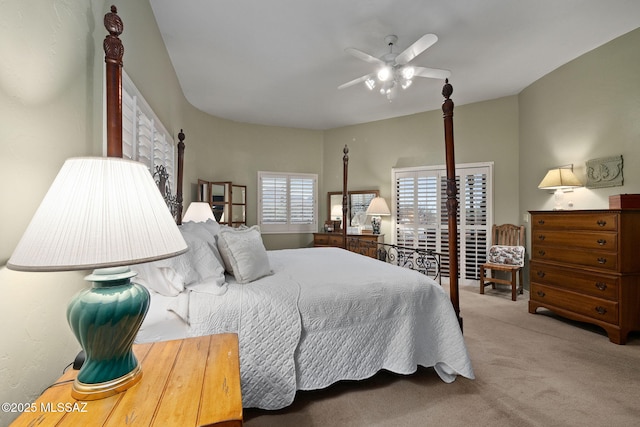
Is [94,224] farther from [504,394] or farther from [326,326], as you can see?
[504,394]

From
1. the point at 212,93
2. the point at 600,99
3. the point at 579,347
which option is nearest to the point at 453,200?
the point at 579,347

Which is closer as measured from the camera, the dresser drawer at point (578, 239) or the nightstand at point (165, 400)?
the nightstand at point (165, 400)

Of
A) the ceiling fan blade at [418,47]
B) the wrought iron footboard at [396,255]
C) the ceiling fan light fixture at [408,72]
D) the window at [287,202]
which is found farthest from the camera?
the window at [287,202]

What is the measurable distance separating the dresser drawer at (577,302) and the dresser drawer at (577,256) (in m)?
0.32

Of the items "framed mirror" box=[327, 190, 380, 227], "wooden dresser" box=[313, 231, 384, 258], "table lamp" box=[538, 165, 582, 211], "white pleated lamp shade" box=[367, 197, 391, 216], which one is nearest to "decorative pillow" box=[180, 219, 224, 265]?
"wooden dresser" box=[313, 231, 384, 258]

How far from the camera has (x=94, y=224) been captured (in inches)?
29.8

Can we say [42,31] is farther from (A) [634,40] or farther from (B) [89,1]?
(A) [634,40]

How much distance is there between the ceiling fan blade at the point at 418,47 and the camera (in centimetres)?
244

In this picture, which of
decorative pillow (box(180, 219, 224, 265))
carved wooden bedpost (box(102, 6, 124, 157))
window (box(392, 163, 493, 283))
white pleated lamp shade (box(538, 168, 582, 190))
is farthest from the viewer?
window (box(392, 163, 493, 283))

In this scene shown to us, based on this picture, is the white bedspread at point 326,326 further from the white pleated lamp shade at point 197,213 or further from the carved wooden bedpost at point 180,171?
the carved wooden bedpost at point 180,171

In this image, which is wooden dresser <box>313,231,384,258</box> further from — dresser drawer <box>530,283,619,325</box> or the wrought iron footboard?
dresser drawer <box>530,283,619,325</box>

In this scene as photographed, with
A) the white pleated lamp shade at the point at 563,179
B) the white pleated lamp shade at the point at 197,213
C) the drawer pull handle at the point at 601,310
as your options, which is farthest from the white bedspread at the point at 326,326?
the white pleated lamp shade at the point at 563,179

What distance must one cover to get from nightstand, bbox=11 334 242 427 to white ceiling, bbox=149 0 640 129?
269cm

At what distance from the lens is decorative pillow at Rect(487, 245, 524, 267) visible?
4227mm
